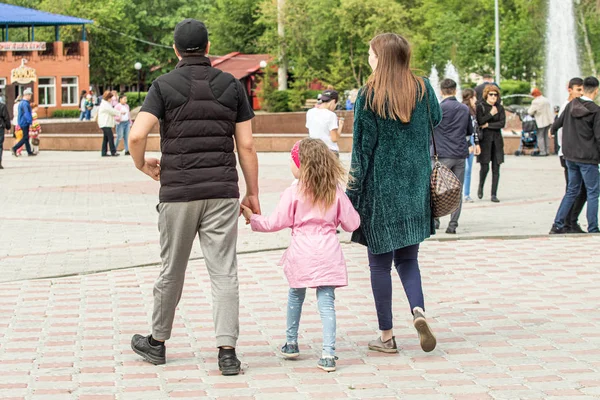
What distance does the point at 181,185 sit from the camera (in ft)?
19.2

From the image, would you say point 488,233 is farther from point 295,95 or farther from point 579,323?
point 295,95

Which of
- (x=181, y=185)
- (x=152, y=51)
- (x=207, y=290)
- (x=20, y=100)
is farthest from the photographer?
(x=152, y=51)

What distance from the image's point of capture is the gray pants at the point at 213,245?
5.89 m

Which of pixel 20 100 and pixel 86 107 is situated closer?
pixel 20 100

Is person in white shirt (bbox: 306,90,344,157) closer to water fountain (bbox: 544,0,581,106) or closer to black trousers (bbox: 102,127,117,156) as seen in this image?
black trousers (bbox: 102,127,117,156)

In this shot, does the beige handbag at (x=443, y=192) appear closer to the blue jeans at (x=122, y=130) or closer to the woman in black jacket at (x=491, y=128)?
the woman in black jacket at (x=491, y=128)

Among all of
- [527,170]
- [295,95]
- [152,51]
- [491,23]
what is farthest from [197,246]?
[152,51]

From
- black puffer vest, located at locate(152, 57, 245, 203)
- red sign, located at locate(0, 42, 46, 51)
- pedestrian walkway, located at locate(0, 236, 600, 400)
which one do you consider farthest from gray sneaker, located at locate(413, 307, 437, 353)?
red sign, located at locate(0, 42, 46, 51)

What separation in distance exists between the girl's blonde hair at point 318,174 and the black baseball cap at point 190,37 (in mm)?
761

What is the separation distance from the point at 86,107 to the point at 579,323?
46476 mm

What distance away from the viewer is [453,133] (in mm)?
12469

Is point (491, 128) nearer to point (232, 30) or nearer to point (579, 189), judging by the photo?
point (579, 189)

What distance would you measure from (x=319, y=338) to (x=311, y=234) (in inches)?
40.2

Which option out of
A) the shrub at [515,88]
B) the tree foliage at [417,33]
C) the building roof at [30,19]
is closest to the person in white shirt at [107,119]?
the tree foliage at [417,33]
